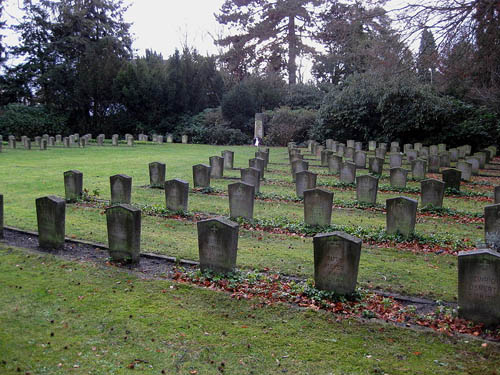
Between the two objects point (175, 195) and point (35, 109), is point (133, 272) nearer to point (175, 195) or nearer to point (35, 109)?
point (175, 195)

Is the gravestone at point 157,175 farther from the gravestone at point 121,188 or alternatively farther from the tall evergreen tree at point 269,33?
the tall evergreen tree at point 269,33

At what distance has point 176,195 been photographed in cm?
1115

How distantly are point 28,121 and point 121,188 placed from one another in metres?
35.3

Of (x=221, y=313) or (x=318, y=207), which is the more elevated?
(x=318, y=207)

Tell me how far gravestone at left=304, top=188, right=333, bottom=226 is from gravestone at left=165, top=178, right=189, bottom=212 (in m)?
3.13

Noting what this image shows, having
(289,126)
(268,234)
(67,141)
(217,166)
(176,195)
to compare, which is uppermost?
(289,126)

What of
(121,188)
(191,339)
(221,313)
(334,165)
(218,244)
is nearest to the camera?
(191,339)

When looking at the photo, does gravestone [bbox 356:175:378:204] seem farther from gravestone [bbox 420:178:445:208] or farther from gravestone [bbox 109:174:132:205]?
gravestone [bbox 109:174:132:205]

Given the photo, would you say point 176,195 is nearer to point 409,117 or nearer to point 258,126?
point 409,117

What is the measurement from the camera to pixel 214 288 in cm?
655

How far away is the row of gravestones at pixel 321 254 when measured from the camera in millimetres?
5457

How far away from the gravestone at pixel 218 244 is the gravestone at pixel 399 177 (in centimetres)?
1049

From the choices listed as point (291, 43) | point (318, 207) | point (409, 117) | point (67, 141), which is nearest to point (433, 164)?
point (409, 117)

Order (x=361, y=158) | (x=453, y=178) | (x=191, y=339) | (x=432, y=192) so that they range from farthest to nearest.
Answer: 1. (x=361, y=158)
2. (x=453, y=178)
3. (x=432, y=192)
4. (x=191, y=339)
